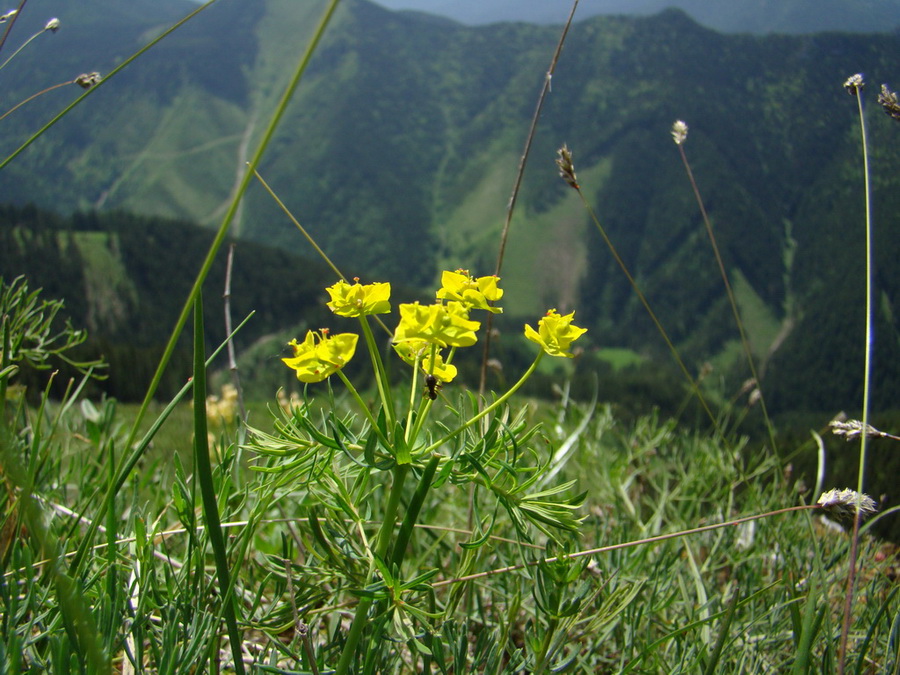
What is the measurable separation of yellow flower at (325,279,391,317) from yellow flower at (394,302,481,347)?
Answer: 0.12 m

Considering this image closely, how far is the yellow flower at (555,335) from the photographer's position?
1191mm

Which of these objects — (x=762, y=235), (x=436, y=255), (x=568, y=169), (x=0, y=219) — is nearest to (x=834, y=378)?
(x=762, y=235)

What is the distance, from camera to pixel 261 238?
168 metres

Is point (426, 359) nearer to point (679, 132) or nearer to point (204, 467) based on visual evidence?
point (204, 467)

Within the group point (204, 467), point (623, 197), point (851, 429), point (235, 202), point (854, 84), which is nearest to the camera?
point (235, 202)

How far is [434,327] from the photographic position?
1.03 metres

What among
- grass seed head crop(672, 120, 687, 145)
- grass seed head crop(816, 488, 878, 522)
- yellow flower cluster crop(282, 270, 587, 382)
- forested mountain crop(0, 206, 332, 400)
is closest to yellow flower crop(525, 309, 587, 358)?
yellow flower cluster crop(282, 270, 587, 382)

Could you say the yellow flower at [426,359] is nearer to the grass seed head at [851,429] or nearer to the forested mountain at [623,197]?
the grass seed head at [851,429]

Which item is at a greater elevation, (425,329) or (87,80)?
(87,80)

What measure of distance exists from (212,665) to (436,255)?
571ft

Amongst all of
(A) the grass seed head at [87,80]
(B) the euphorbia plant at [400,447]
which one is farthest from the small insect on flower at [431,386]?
(A) the grass seed head at [87,80]

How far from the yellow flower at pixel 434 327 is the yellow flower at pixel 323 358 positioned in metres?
0.11

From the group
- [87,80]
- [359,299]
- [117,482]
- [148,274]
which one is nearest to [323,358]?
[359,299]

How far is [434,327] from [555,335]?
0.98 feet
